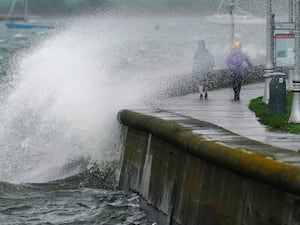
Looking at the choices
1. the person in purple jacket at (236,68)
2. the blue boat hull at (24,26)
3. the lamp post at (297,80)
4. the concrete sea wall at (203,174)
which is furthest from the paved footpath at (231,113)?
the blue boat hull at (24,26)

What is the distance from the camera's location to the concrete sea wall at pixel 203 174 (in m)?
12.5

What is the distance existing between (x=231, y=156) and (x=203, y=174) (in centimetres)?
121

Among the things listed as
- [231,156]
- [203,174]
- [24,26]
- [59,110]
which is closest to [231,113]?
[59,110]

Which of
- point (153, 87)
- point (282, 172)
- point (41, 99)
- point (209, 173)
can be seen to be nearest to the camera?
point (282, 172)

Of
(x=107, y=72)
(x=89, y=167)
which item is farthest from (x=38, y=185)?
(x=107, y=72)

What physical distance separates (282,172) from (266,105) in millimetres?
11561

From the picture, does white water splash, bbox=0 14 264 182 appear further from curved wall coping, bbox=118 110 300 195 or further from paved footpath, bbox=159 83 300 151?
curved wall coping, bbox=118 110 300 195

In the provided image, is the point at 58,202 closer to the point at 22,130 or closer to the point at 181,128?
the point at 181,128

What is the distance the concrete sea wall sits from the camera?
41.0 feet

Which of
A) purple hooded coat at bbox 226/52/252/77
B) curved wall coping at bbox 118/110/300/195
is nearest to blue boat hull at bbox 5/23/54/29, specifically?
purple hooded coat at bbox 226/52/252/77

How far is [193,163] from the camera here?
612 inches

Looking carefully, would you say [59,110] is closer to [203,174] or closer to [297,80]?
[297,80]

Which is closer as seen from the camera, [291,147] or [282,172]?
[282,172]

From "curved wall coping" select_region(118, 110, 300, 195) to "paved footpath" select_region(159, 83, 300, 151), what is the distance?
49.9 inches
